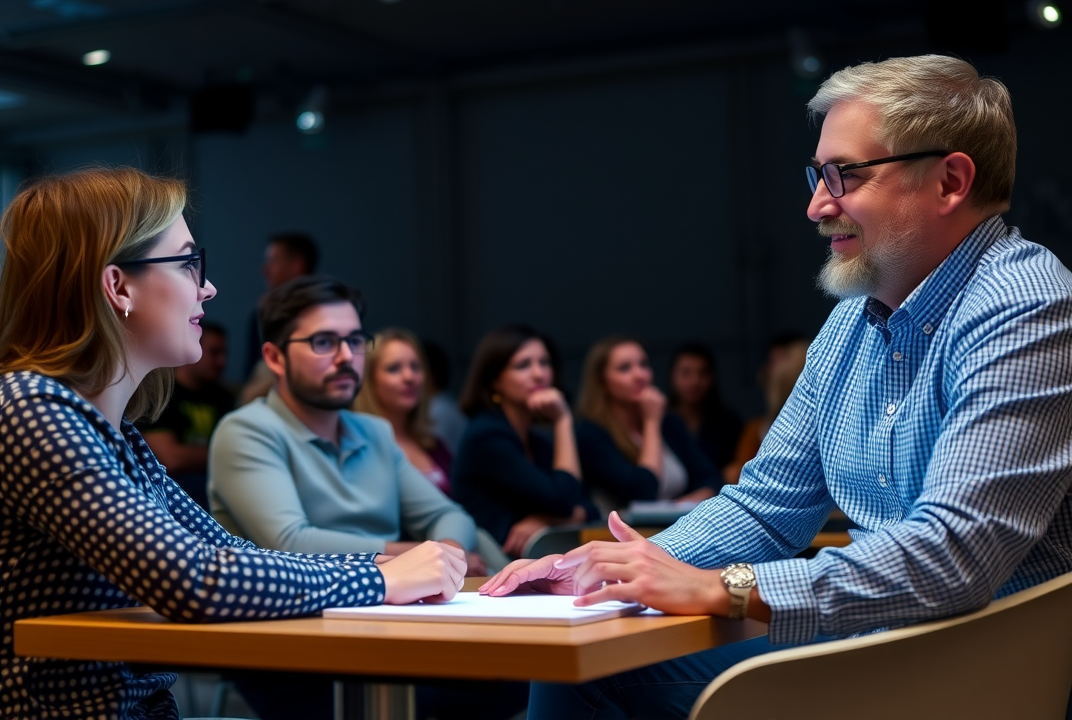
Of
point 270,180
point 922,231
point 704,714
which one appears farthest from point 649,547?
point 270,180

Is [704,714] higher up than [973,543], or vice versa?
[973,543]

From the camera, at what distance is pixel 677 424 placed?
5.59 meters

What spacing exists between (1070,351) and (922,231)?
1.08 ft

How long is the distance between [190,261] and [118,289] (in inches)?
4.4

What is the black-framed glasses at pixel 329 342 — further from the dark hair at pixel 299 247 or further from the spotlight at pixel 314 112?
the spotlight at pixel 314 112

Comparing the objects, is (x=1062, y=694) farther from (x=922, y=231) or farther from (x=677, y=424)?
(x=677, y=424)

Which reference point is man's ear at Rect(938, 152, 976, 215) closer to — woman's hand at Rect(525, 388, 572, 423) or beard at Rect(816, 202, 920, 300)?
beard at Rect(816, 202, 920, 300)

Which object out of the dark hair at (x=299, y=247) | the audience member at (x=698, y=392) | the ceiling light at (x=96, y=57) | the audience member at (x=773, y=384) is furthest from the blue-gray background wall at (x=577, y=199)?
the dark hair at (x=299, y=247)

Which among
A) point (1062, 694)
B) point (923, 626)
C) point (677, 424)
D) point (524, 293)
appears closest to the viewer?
point (923, 626)

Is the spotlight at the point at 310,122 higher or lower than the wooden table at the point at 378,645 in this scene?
higher

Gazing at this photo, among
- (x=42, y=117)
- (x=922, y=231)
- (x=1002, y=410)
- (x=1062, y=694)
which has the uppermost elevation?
(x=42, y=117)

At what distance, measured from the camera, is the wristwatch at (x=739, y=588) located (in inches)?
56.9

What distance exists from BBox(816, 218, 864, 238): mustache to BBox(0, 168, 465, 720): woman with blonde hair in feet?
→ 2.56

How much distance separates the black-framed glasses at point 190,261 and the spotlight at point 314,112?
694cm
